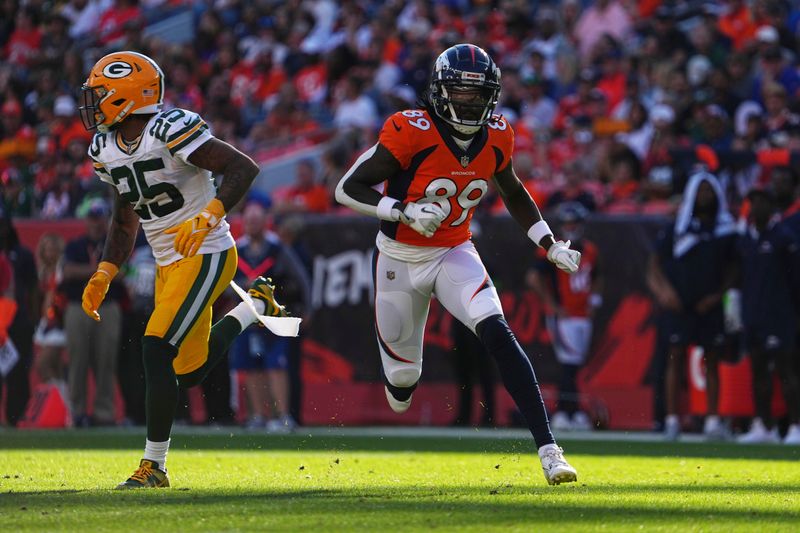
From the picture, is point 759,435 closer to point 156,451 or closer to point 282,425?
point 282,425

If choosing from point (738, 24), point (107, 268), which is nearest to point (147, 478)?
point (107, 268)

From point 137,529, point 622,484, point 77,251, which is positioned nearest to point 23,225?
point 77,251

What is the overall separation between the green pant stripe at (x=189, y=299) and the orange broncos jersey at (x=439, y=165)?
3.15ft

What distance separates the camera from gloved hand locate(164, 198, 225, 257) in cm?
642

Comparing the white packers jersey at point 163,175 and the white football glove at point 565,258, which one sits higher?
the white football glove at point 565,258

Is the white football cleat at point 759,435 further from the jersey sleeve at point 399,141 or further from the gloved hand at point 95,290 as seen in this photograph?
the gloved hand at point 95,290

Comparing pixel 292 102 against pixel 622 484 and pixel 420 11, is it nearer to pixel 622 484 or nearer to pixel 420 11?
pixel 420 11

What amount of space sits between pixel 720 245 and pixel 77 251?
5533 mm

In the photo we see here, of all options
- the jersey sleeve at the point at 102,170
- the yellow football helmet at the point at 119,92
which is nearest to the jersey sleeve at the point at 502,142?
the yellow football helmet at the point at 119,92

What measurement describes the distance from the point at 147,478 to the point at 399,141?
1938 millimetres

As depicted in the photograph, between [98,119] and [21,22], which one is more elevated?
[98,119]

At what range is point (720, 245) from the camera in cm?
1190

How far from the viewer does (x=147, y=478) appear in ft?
21.0

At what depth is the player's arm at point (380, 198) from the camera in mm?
6566
